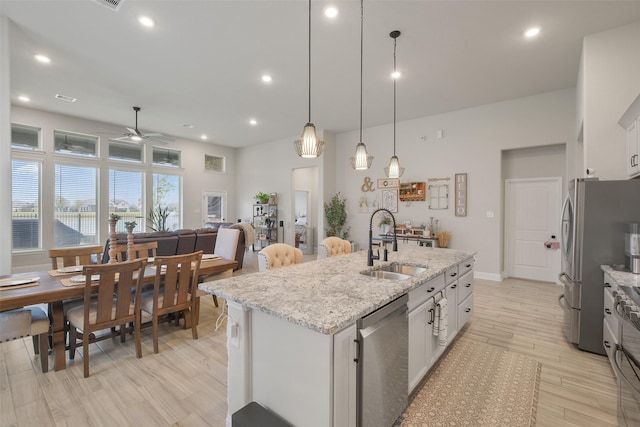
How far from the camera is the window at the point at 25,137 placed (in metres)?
5.94

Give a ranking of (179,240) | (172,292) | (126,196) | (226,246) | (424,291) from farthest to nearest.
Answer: (126,196) < (179,240) < (226,246) < (172,292) < (424,291)

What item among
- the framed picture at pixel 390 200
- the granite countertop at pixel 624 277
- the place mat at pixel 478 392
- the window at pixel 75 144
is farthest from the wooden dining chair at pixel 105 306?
the window at pixel 75 144

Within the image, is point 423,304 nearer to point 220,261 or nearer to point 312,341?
point 312,341

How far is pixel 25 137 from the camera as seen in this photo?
19.9 ft

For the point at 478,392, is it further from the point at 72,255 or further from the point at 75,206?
the point at 75,206

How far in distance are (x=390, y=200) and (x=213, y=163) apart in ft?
20.6

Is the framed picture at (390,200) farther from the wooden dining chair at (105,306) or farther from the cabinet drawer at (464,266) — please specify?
the wooden dining chair at (105,306)

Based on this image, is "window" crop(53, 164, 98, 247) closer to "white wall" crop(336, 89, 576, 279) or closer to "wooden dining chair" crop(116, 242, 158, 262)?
"wooden dining chair" crop(116, 242, 158, 262)

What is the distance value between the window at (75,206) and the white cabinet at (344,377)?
26.4 ft

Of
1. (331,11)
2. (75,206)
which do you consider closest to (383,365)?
(331,11)

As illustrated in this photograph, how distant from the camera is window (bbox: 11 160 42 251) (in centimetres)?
593

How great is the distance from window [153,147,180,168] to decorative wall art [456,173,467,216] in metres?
7.91

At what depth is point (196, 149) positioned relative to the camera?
29.3 ft

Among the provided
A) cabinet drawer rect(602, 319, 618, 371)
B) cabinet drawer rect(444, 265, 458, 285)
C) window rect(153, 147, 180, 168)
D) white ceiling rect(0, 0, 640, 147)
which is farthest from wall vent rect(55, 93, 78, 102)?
cabinet drawer rect(602, 319, 618, 371)
